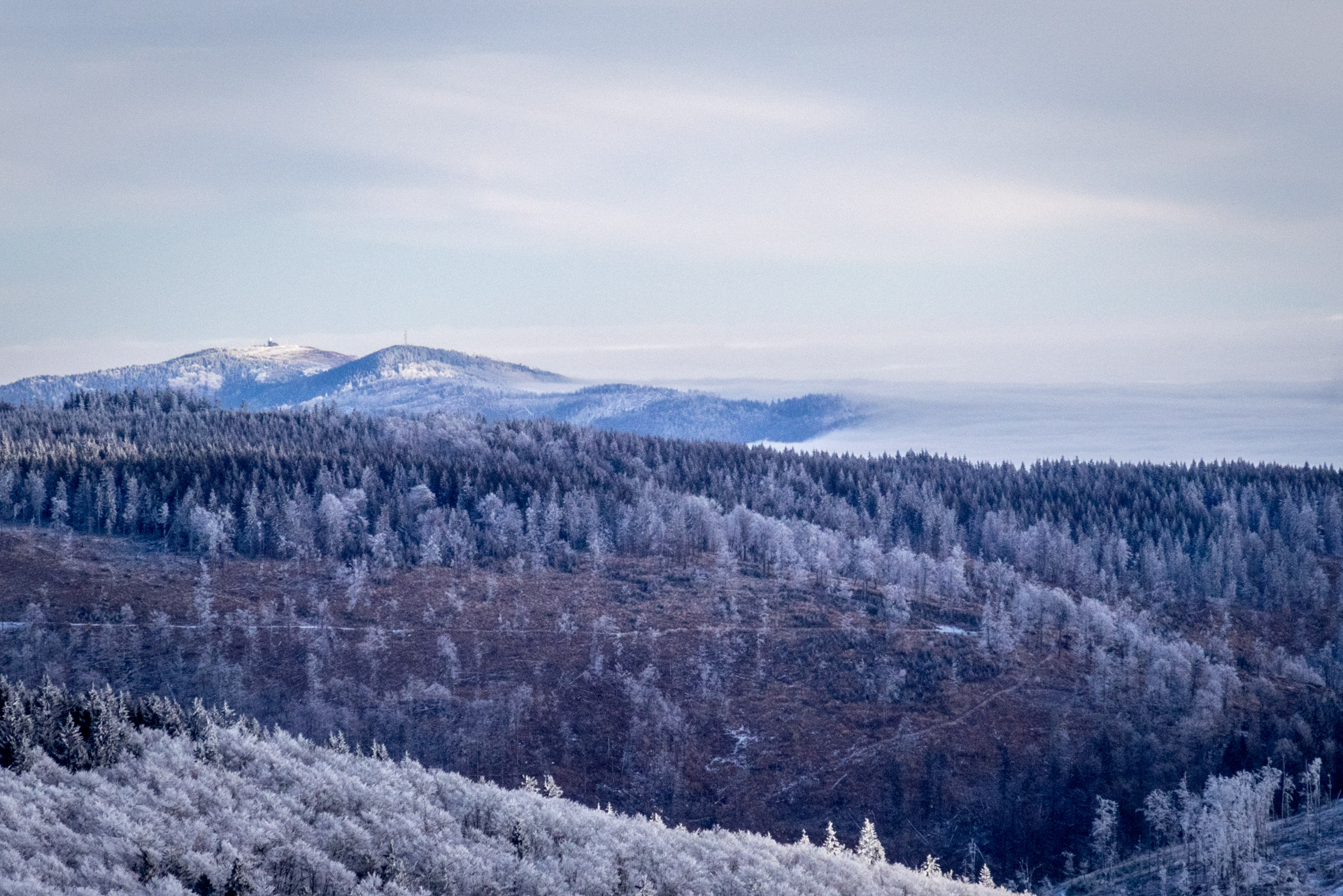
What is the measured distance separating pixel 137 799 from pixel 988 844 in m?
74.2

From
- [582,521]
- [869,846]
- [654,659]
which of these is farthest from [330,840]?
[582,521]

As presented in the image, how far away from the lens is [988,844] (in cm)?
9375

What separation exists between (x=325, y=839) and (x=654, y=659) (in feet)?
275

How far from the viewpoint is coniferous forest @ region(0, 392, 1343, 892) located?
53.9m

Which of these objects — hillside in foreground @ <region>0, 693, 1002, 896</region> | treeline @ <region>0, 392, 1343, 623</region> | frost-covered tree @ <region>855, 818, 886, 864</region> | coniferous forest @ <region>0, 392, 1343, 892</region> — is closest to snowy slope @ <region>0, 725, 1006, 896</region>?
hillside in foreground @ <region>0, 693, 1002, 896</region>

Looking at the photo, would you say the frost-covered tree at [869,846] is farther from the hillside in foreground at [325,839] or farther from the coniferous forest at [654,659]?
the hillside in foreground at [325,839]

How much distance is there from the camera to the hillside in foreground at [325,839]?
37656 millimetres

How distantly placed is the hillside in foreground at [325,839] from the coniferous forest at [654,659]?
295 millimetres

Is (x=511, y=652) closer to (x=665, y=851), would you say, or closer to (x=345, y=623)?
(x=345, y=623)

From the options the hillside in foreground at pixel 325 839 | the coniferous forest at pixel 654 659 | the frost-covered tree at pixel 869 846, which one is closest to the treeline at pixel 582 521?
the coniferous forest at pixel 654 659

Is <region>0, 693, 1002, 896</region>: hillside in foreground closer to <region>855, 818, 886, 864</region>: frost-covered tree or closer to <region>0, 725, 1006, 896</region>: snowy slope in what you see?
<region>0, 725, 1006, 896</region>: snowy slope

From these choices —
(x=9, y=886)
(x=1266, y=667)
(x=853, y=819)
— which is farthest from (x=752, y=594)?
(x=9, y=886)

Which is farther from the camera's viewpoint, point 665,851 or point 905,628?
point 905,628

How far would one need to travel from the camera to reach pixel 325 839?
1702 inches
